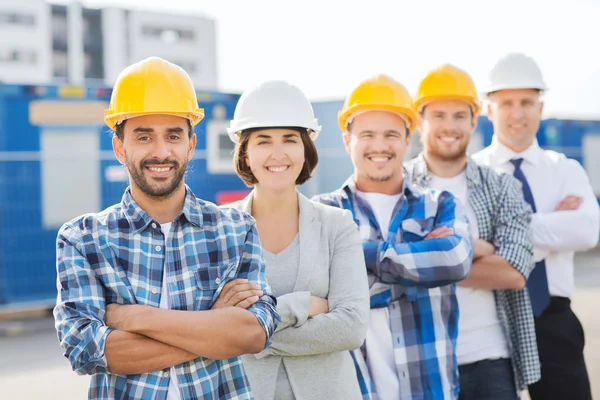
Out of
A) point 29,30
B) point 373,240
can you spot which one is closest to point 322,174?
point 373,240

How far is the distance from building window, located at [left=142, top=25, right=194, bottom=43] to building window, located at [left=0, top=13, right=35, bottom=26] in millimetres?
9638

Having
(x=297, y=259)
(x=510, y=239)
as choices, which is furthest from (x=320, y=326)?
(x=510, y=239)

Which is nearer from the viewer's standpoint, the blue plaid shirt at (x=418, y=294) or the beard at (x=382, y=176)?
the blue plaid shirt at (x=418, y=294)

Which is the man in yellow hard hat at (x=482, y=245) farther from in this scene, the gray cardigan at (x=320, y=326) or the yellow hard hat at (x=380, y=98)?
the gray cardigan at (x=320, y=326)

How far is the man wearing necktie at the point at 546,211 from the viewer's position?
14.1 ft

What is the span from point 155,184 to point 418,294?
139cm

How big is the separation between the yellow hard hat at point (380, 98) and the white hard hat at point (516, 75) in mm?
1058

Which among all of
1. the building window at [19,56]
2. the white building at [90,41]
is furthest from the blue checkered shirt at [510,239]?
the building window at [19,56]

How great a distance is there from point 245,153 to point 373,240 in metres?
0.71

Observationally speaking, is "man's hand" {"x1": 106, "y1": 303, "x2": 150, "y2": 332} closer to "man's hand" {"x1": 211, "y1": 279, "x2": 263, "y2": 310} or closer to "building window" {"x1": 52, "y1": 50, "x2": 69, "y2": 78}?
"man's hand" {"x1": 211, "y1": 279, "x2": 263, "y2": 310}

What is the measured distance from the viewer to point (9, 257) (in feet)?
34.4

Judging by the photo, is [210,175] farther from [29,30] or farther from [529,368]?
[29,30]

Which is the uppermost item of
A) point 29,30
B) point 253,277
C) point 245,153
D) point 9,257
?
point 29,30

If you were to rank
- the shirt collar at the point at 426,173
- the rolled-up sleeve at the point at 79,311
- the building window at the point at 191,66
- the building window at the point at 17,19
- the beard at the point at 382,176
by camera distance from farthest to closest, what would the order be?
the building window at the point at 191,66, the building window at the point at 17,19, the shirt collar at the point at 426,173, the beard at the point at 382,176, the rolled-up sleeve at the point at 79,311
